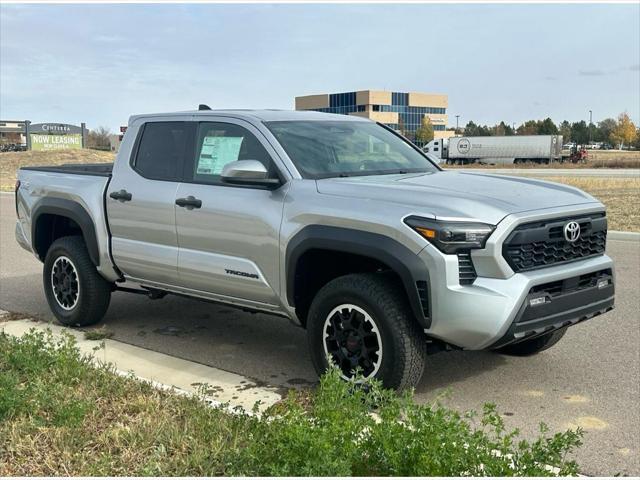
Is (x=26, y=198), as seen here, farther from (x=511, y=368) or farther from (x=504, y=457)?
(x=504, y=457)

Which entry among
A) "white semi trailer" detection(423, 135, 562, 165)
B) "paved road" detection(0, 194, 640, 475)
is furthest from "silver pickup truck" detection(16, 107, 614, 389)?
"white semi trailer" detection(423, 135, 562, 165)

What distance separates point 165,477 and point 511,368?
3.13m

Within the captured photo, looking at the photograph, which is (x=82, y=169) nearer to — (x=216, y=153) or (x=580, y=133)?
(x=216, y=153)

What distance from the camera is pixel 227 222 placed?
210 inches

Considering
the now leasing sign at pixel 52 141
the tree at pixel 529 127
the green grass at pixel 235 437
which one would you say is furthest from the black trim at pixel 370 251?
the tree at pixel 529 127

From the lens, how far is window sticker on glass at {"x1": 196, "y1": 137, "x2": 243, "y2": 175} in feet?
18.5

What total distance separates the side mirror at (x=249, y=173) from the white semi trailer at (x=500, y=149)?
212 ft

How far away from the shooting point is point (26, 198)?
23.7ft

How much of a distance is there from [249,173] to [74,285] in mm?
2588

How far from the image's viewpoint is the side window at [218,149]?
18.1ft

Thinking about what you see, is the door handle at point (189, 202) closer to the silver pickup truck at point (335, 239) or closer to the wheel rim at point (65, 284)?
the silver pickup truck at point (335, 239)

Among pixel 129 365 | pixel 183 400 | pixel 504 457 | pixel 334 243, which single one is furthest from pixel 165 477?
pixel 129 365

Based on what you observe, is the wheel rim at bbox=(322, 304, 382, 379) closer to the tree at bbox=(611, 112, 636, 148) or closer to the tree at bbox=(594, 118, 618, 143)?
the tree at bbox=(611, 112, 636, 148)

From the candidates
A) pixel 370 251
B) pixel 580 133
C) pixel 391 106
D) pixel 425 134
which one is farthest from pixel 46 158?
pixel 580 133
